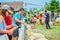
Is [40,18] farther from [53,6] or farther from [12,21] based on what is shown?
[12,21]

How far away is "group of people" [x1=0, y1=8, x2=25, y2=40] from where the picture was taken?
→ 6.36 ft

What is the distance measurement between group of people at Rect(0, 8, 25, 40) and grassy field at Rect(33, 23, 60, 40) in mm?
250

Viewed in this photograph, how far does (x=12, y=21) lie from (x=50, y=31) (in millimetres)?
550

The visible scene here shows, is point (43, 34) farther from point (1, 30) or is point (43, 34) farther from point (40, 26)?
point (1, 30)

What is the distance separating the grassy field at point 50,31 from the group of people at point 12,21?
0.25 metres

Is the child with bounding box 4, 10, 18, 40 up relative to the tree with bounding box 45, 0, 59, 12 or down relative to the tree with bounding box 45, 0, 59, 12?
down

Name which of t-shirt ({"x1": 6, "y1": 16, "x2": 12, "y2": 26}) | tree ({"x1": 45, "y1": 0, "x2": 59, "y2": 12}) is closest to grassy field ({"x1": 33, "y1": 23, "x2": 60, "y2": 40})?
tree ({"x1": 45, "y1": 0, "x2": 59, "y2": 12})

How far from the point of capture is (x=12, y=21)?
1.96 metres

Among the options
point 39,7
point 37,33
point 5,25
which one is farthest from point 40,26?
point 5,25

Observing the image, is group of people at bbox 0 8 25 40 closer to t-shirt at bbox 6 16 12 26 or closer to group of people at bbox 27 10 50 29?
t-shirt at bbox 6 16 12 26

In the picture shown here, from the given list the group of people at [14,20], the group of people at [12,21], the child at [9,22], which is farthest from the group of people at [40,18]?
the child at [9,22]

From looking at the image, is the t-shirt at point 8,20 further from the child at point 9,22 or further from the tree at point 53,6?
the tree at point 53,6

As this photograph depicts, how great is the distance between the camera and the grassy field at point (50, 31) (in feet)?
6.44

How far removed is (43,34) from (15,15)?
0.47m
